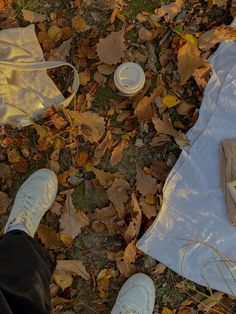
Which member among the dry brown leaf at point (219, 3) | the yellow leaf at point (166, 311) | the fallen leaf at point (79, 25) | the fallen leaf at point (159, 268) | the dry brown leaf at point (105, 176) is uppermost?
the dry brown leaf at point (219, 3)

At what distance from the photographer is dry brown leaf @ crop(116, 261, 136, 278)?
8.75ft

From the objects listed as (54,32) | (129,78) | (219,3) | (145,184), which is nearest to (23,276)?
(145,184)

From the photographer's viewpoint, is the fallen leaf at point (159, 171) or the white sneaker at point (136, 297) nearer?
the white sneaker at point (136, 297)

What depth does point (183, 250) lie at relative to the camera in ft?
8.61

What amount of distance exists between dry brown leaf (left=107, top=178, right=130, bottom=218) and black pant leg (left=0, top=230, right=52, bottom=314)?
486 millimetres

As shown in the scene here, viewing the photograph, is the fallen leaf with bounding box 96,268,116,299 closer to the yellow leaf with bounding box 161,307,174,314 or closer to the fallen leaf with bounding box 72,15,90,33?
the yellow leaf with bounding box 161,307,174,314

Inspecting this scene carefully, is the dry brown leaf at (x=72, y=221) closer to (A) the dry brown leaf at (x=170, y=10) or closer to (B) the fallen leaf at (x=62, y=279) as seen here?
(B) the fallen leaf at (x=62, y=279)

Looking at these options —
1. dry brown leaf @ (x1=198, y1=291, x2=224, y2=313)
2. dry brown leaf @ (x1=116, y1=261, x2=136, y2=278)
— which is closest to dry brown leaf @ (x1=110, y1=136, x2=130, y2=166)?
dry brown leaf @ (x1=116, y1=261, x2=136, y2=278)

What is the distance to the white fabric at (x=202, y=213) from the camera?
2605mm

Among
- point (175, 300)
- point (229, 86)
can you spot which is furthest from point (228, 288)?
point (229, 86)

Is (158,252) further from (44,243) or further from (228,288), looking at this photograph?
(44,243)

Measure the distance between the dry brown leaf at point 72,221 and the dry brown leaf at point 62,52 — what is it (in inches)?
34.2

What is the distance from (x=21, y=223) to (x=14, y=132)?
1.78ft

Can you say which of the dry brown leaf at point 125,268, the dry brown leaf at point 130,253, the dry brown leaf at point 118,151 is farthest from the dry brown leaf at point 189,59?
the dry brown leaf at point 125,268
